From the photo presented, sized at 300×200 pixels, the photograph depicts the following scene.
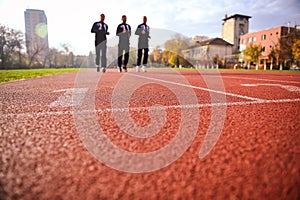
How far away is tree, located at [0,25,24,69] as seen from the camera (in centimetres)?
4703

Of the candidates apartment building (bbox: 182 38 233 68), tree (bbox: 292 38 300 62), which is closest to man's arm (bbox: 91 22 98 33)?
tree (bbox: 292 38 300 62)

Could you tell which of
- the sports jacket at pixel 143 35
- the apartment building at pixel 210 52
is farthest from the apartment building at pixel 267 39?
the sports jacket at pixel 143 35

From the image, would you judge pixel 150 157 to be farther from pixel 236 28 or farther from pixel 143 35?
pixel 236 28

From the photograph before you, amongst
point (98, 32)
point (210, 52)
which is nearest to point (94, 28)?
point (98, 32)

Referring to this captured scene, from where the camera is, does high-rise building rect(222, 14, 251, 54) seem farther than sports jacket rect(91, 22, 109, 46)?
Yes

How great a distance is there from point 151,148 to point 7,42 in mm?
61623

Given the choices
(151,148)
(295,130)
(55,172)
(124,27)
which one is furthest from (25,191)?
(124,27)

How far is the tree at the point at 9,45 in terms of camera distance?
47031 mm

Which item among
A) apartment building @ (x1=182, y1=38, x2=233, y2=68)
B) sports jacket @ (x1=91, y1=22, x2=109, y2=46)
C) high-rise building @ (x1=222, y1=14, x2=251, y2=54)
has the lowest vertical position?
sports jacket @ (x1=91, y1=22, x2=109, y2=46)

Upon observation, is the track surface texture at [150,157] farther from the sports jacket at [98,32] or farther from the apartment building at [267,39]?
the apartment building at [267,39]

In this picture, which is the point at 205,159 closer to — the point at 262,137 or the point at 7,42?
the point at 262,137

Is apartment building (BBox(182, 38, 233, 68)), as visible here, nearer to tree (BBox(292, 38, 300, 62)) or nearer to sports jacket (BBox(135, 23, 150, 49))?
tree (BBox(292, 38, 300, 62))

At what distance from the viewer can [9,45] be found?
163 feet

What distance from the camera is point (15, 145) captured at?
949 mm
